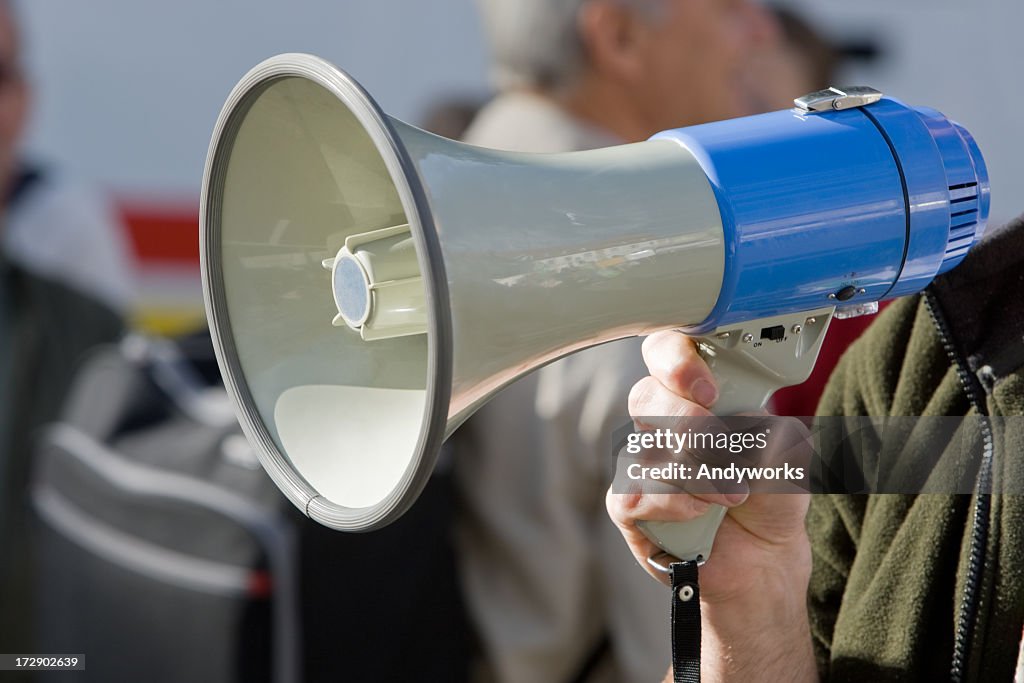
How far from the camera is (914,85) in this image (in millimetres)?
4125

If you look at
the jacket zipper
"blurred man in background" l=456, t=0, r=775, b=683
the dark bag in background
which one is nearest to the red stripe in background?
the dark bag in background

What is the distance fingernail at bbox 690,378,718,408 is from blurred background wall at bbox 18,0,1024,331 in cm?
276

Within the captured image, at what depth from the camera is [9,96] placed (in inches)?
135

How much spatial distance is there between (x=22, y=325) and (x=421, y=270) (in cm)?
250

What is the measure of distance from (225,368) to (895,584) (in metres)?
0.68

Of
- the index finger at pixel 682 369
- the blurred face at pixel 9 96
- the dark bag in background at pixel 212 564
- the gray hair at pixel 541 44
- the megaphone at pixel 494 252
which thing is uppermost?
the blurred face at pixel 9 96

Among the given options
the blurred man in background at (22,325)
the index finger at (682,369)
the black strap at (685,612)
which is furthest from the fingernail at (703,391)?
the blurred man in background at (22,325)

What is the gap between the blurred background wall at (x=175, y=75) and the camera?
368 centimetres

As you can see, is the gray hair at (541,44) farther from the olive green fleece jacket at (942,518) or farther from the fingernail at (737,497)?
the fingernail at (737,497)

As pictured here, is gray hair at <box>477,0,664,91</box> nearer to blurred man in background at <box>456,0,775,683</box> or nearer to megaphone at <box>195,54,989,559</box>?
blurred man in background at <box>456,0,775,683</box>

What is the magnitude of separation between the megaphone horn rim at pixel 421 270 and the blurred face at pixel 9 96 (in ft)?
8.06

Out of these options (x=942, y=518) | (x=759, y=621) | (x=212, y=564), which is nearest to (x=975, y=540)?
(x=942, y=518)

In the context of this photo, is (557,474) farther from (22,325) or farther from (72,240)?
(72,240)

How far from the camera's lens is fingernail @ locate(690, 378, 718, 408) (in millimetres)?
1141
